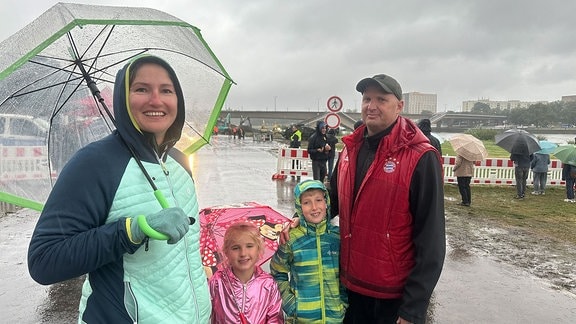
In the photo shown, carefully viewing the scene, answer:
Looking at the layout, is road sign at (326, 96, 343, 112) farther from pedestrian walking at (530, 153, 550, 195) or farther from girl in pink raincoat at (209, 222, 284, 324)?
girl in pink raincoat at (209, 222, 284, 324)

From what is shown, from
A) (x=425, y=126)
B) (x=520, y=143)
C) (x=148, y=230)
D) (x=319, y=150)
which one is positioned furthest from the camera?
(x=319, y=150)

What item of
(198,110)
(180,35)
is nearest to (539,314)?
(198,110)

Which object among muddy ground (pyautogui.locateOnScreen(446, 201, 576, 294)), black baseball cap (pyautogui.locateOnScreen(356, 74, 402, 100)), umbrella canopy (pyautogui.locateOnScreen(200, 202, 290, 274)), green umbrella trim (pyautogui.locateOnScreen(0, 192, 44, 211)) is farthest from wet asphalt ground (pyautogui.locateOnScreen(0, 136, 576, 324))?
black baseball cap (pyautogui.locateOnScreen(356, 74, 402, 100))

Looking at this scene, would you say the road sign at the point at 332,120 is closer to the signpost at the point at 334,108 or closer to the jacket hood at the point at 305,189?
the signpost at the point at 334,108

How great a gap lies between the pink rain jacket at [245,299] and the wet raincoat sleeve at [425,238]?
0.78 meters

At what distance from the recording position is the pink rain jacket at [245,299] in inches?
98.7

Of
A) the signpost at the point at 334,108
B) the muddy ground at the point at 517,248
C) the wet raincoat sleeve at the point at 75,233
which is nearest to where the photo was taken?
the wet raincoat sleeve at the point at 75,233

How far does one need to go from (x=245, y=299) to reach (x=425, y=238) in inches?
43.6

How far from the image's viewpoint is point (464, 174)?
1012 cm

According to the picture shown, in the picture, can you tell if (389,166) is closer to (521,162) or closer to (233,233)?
(233,233)

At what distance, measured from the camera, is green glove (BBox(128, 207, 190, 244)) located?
1431mm

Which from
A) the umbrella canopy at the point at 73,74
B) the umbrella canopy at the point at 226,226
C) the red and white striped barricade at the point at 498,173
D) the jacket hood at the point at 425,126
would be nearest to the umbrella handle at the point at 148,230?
the umbrella canopy at the point at 73,74

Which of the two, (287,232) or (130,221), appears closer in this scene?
(130,221)

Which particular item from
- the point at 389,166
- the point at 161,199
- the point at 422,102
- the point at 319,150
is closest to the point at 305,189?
the point at 389,166
